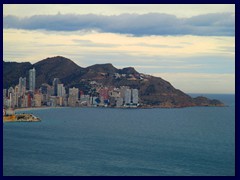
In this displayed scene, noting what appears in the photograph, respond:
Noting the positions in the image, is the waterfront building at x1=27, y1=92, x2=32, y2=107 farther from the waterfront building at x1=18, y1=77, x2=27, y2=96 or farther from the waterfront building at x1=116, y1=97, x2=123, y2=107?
the waterfront building at x1=116, y1=97, x2=123, y2=107

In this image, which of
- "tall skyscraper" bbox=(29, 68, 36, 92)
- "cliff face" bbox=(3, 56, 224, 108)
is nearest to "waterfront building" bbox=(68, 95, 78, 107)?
"cliff face" bbox=(3, 56, 224, 108)

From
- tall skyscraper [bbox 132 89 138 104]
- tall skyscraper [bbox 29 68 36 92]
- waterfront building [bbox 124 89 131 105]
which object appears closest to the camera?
tall skyscraper [bbox 29 68 36 92]

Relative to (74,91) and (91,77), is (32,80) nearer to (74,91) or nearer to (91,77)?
(74,91)

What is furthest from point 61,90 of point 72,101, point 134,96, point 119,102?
point 134,96

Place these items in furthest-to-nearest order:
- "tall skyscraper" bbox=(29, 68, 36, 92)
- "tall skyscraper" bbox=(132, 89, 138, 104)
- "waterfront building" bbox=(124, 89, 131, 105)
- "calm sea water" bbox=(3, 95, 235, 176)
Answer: "tall skyscraper" bbox=(132, 89, 138, 104) → "waterfront building" bbox=(124, 89, 131, 105) → "tall skyscraper" bbox=(29, 68, 36, 92) → "calm sea water" bbox=(3, 95, 235, 176)

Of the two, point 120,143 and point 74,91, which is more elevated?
point 74,91

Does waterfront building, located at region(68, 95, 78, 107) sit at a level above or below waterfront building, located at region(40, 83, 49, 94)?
below
